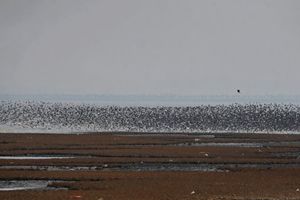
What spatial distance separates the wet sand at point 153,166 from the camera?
28406mm

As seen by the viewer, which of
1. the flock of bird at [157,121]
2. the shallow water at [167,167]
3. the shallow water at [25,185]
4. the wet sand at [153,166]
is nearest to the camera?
the wet sand at [153,166]

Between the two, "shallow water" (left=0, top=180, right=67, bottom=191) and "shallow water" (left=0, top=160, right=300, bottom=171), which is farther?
"shallow water" (left=0, top=160, right=300, bottom=171)

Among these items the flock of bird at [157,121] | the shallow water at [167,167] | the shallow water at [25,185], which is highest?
the flock of bird at [157,121]

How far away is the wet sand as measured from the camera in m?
28.4

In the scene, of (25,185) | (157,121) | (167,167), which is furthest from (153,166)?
(157,121)

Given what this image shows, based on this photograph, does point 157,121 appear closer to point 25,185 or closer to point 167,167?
point 167,167

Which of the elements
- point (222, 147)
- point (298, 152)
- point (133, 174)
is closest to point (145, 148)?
point (222, 147)

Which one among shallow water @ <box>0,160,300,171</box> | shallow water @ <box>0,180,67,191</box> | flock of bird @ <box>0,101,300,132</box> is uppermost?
flock of bird @ <box>0,101,300,132</box>

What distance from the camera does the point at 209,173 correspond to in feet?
110

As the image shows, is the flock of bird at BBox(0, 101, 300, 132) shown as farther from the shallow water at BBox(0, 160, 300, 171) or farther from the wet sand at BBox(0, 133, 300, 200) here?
the shallow water at BBox(0, 160, 300, 171)

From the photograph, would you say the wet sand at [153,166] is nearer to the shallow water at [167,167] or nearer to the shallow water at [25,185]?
the shallow water at [167,167]

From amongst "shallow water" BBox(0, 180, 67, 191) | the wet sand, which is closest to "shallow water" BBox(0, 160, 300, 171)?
the wet sand

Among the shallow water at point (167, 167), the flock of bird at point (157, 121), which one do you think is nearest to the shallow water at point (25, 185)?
the shallow water at point (167, 167)

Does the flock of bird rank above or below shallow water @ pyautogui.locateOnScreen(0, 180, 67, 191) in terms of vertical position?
above
